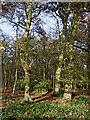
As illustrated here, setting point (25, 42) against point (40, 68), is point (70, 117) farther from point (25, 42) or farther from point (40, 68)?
point (25, 42)

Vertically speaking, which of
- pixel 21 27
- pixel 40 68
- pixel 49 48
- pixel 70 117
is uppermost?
pixel 21 27

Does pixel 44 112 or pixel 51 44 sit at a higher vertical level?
pixel 51 44

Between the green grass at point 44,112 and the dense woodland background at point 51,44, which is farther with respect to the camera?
the green grass at point 44,112

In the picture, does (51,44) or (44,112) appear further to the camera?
(44,112)

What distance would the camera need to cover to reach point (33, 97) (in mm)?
2965

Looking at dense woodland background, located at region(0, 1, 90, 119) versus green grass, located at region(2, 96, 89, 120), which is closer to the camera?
dense woodland background, located at region(0, 1, 90, 119)

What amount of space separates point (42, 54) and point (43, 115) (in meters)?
1.32

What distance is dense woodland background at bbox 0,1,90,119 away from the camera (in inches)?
52.6

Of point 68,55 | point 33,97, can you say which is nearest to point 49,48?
point 68,55

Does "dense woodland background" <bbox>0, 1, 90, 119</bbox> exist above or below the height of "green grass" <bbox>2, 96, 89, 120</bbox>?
above

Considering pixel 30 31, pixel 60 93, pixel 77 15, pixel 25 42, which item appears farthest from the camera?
pixel 60 93

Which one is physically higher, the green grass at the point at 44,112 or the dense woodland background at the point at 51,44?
the dense woodland background at the point at 51,44

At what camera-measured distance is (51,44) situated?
6.05 feet

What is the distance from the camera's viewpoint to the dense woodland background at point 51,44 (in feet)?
4.38
